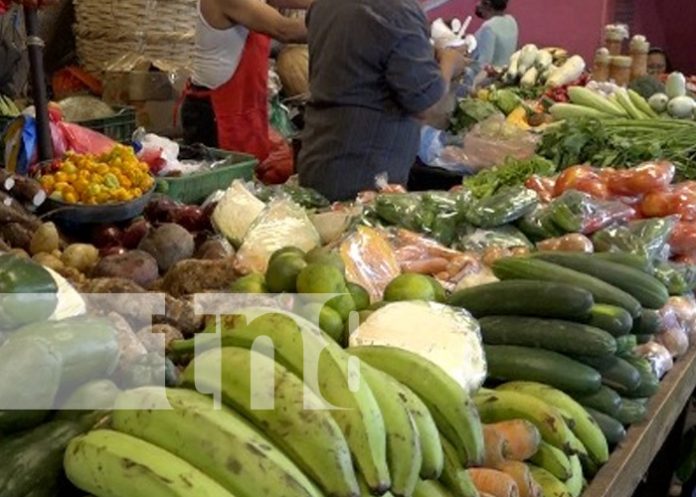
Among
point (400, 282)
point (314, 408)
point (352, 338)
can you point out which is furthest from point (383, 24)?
point (314, 408)

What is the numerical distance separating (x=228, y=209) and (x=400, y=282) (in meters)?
1.16

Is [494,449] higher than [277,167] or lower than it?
higher

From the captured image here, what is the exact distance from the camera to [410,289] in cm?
204

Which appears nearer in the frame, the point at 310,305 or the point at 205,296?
the point at 310,305

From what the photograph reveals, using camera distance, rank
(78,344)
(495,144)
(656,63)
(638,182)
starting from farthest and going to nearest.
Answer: (656,63), (495,144), (638,182), (78,344)

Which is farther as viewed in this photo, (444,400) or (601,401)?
(601,401)

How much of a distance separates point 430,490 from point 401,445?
15cm

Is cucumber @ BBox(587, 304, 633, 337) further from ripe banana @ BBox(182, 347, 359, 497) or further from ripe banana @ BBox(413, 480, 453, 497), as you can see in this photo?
ripe banana @ BBox(182, 347, 359, 497)

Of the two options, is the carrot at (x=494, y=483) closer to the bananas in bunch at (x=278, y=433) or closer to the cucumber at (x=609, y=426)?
the bananas in bunch at (x=278, y=433)

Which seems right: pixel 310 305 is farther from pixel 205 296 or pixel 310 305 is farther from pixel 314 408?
pixel 314 408

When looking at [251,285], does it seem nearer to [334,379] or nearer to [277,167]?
[334,379]

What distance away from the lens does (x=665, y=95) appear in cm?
516

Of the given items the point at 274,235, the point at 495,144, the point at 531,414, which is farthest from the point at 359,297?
the point at 495,144

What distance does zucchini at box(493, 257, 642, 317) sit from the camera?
207 cm
